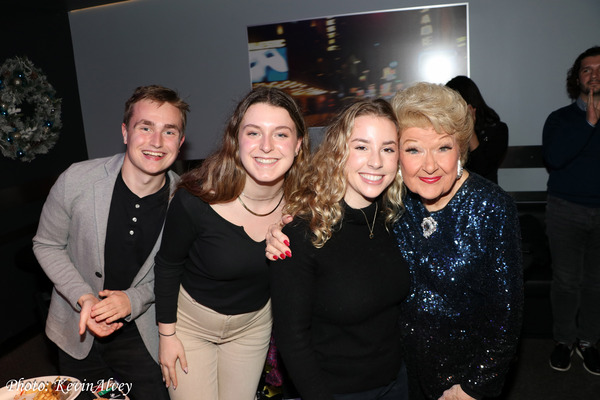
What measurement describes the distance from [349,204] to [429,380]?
0.74 metres

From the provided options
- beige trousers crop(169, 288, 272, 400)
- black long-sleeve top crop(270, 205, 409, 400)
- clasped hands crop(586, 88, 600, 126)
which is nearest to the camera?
black long-sleeve top crop(270, 205, 409, 400)

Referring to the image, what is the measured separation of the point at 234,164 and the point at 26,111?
11.1 ft

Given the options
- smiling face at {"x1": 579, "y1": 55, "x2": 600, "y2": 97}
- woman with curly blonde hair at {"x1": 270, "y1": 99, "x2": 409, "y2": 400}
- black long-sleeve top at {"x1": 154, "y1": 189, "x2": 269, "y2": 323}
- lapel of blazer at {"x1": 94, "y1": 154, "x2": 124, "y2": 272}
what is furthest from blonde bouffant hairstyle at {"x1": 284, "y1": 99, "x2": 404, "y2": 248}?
smiling face at {"x1": 579, "y1": 55, "x2": 600, "y2": 97}

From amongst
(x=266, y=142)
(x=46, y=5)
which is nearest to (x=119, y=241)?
(x=266, y=142)

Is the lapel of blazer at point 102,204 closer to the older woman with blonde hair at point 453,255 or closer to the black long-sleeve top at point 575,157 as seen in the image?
the older woman with blonde hair at point 453,255

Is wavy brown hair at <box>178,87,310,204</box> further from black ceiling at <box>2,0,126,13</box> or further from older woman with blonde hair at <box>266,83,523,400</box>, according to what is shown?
black ceiling at <box>2,0,126,13</box>

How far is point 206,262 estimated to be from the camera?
5.56 feet

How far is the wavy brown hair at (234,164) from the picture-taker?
1.70 meters

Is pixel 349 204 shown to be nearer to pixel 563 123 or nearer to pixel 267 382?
pixel 267 382

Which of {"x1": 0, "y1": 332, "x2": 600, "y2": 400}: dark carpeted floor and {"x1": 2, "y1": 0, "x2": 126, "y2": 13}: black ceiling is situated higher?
{"x1": 2, "y1": 0, "x2": 126, "y2": 13}: black ceiling

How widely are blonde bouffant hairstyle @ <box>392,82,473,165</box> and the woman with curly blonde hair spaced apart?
0.21ft

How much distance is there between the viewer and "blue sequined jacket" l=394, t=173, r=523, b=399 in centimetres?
148

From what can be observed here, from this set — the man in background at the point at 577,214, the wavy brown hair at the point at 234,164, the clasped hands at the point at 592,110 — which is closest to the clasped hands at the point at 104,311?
the wavy brown hair at the point at 234,164

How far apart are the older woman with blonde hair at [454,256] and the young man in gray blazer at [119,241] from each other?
3.37 ft
